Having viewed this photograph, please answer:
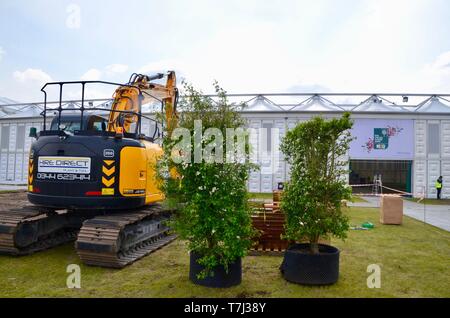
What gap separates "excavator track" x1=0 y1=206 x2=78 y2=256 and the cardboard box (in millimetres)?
9738

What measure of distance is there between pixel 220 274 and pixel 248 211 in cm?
100

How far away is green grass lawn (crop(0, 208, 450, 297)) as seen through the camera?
5445mm

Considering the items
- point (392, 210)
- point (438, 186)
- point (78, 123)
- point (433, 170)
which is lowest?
point (392, 210)

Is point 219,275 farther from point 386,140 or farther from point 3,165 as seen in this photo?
point 3,165

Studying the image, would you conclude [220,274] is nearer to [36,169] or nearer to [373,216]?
[36,169]

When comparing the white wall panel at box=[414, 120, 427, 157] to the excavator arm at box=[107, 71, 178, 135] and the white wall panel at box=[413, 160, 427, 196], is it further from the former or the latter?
the excavator arm at box=[107, 71, 178, 135]

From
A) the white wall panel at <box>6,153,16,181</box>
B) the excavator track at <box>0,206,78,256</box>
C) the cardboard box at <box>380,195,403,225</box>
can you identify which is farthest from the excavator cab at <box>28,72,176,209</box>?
the white wall panel at <box>6,153,16,181</box>

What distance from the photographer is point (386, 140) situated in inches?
953

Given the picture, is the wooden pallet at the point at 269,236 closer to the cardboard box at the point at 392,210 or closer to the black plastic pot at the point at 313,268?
the black plastic pot at the point at 313,268

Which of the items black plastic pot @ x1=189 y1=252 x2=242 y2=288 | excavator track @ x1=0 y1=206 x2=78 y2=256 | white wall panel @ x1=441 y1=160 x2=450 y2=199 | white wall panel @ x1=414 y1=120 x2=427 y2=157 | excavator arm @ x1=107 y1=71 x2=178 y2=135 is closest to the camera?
black plastic pot @ x1=189 y1=252 x2=242 y2=288

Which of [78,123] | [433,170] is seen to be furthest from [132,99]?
[433,170]

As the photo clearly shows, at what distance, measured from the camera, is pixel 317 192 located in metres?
6.02

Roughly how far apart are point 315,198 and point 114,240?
3.38 m

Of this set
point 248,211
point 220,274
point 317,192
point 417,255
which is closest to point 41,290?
point 220,274
